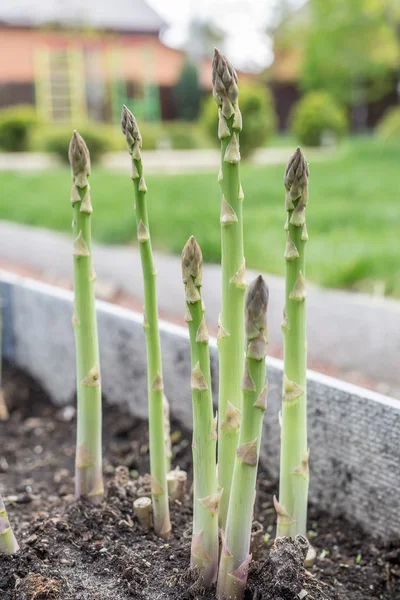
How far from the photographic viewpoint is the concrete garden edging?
1.52m

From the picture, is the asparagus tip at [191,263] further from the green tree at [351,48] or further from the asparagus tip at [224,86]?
the green tree at [351,48]

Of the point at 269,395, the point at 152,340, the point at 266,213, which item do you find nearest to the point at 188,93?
the point at 266,213

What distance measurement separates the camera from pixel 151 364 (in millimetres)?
1256

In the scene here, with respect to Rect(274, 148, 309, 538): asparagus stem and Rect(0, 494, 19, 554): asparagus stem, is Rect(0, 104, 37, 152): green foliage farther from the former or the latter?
Rect(274, 148, 309, 538): asparagus stem

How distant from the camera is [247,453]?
102 centimetres

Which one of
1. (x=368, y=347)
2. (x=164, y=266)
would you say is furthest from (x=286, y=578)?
(x=164, y=266)

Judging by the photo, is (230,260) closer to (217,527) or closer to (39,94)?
(217,527)

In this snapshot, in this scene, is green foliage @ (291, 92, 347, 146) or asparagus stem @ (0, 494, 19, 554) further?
green foliage @ (291, 92, 347, 146)

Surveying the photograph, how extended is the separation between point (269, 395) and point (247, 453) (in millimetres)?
735

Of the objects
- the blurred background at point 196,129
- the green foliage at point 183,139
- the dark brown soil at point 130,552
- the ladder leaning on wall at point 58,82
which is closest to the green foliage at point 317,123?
the blurred background at point 196,129

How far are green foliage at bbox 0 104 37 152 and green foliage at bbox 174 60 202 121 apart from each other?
8.81m

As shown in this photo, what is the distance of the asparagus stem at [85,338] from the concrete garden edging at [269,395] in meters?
0.46

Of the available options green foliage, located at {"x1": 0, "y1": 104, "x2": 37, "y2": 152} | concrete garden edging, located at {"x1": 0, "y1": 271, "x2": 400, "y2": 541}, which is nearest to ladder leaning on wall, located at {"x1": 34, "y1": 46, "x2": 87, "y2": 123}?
green foliage, located at {"x1": 0, "y1": 104, "x2": 37, "y2": 152}

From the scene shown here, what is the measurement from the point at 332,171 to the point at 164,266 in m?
4.86
